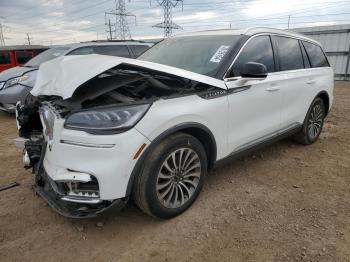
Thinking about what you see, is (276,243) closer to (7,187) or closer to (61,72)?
(61,72)

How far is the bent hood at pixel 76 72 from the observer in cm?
244

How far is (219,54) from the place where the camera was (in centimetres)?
334

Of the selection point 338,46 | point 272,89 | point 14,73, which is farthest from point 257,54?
point 338,46

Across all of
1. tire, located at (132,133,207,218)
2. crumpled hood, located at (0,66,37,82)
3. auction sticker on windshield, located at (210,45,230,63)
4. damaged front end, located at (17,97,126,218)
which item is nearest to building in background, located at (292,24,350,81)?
A: auction sticker on windshield, located at (210,45,230,63)

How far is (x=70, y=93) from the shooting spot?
94.0 inches

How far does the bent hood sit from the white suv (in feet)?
0.04

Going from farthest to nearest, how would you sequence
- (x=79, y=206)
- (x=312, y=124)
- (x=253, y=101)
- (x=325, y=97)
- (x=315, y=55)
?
(x=325, y=97) → (x=312, y=124) → (x=315, y=55) → (x=253, y=101) → (x=79, y=206)

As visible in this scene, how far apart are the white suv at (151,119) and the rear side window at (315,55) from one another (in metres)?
0.98

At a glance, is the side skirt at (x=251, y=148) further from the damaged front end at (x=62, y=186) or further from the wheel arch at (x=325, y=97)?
the damaged front end at (x=62, y=186)

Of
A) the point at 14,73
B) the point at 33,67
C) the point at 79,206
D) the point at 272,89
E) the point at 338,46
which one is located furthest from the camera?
the point at 338,46

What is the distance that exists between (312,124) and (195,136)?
111 inches

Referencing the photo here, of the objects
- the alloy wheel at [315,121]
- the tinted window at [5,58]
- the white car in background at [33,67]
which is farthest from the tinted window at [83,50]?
the tinted window at [5,58]

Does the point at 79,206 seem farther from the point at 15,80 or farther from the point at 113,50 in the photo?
the point at 113,50

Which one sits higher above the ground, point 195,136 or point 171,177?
point 195,136
